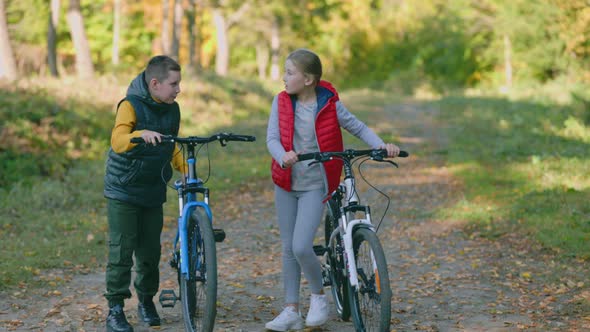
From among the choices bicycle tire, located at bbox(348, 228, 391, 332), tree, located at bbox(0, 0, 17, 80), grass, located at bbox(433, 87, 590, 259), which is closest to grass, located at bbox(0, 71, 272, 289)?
bicycle tire, located at bbox(348, 228, 391, 332)

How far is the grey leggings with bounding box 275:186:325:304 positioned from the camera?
216 inches

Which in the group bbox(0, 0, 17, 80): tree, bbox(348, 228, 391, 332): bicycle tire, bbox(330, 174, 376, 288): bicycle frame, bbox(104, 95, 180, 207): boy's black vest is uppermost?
bbox(0, 0, 17, 80): tree

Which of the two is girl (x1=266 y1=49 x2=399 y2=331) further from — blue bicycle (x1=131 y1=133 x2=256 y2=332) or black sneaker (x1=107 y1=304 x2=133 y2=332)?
black sneaker (x1=107 y1=304 x2=133 y2=332)

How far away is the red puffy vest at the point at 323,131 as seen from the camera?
5461mm

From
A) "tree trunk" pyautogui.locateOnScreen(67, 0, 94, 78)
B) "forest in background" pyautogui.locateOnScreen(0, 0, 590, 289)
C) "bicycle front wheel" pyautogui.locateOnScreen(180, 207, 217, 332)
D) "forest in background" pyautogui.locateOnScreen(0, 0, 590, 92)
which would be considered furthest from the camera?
"forest in background" pyautogui.locateOnScreen(0, 0, 590, 92)

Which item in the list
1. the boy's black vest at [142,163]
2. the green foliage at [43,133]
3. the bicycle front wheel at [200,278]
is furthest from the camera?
the green foliage at [43,133]

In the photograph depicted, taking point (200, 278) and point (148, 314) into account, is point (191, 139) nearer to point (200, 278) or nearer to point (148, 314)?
point (200, 278)

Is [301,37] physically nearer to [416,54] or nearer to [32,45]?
[416,54]

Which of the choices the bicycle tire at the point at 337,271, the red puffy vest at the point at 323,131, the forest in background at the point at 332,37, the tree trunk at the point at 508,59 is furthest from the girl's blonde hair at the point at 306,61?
the tree trunk at the point at 508,59

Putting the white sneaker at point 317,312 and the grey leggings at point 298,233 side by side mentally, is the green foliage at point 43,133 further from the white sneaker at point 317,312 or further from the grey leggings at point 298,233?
the white sneaker at point 317,312

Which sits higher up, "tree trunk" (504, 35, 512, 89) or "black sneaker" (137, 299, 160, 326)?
"tree trunk" (504, 35, 512, 89)

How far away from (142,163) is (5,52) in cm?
1542

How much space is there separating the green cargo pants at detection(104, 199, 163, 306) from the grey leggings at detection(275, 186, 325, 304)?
988mm

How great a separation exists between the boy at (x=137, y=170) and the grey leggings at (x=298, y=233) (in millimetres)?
851
